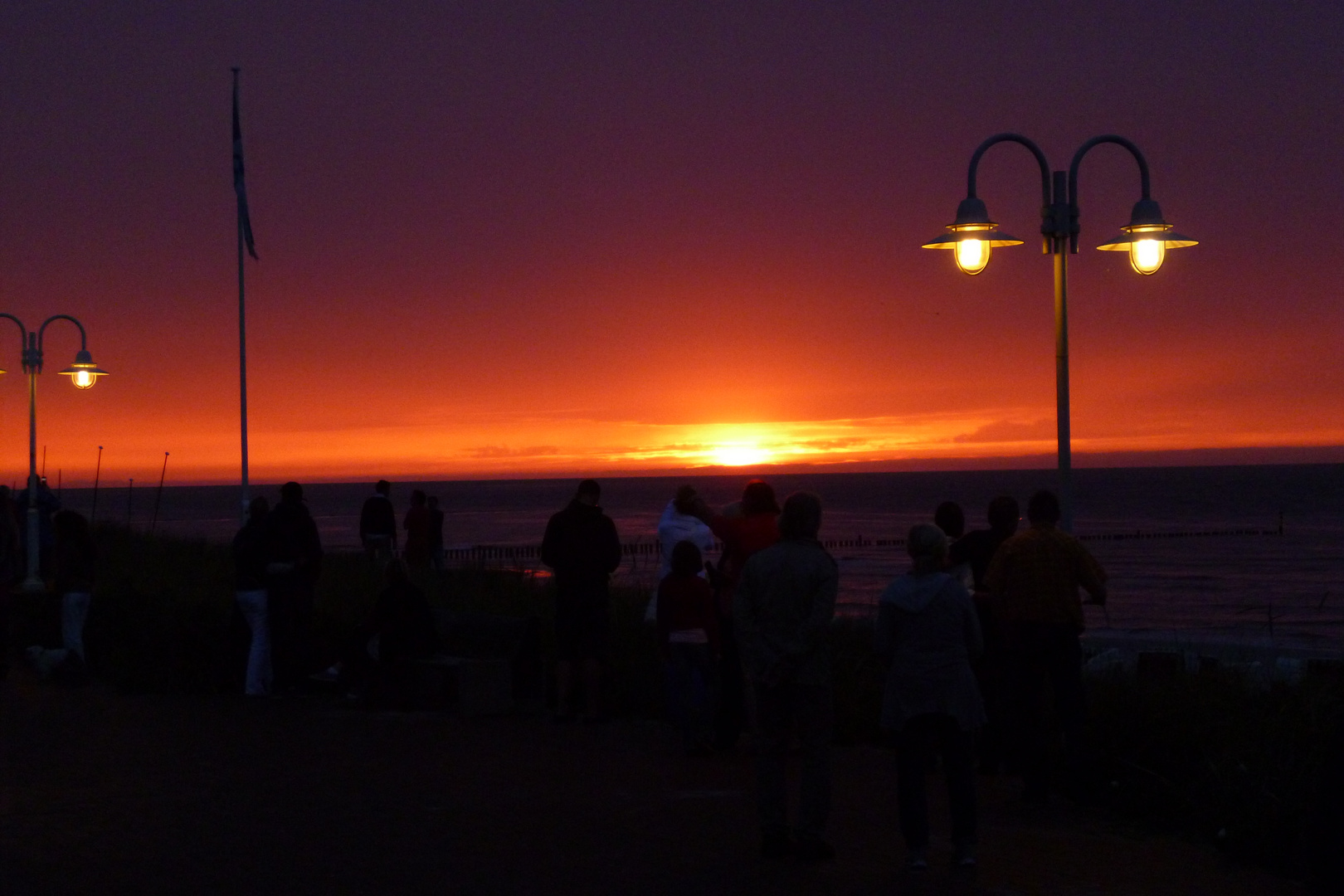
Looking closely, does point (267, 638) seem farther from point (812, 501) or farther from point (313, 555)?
point (812, 501)

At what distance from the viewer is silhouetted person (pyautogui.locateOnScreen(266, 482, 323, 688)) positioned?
13148 mm

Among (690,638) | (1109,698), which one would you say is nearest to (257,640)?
(690,638)

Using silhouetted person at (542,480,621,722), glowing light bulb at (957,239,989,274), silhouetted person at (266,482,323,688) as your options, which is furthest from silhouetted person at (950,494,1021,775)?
silhouetted person at (266,482,323,688)

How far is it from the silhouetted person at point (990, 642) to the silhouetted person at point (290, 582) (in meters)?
6.51

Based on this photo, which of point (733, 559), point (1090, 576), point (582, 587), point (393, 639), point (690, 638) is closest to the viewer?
point (1090, 576)

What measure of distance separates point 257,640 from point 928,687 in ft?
26.9

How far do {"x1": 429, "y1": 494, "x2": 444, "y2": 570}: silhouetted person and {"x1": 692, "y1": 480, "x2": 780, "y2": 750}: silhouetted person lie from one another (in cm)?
1571

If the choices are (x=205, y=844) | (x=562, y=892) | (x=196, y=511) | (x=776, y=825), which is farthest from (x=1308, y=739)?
(x=196, y=511)

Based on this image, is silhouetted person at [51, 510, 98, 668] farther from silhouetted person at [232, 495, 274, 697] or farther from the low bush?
silhouetted person at [232, 495, 274, 697]

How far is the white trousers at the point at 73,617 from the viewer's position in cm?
1448

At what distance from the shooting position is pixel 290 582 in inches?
520

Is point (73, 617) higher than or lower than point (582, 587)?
lower

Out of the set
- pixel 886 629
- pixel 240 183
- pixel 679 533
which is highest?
pixel 240 183

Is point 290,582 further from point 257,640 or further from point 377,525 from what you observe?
point 377,525
